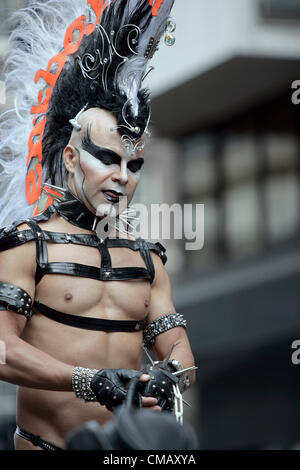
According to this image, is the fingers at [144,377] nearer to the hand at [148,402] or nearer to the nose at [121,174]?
the hand at [148,402]

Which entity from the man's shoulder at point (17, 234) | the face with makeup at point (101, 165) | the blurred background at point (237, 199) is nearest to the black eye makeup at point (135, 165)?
the face with makeup at point (101, 165)

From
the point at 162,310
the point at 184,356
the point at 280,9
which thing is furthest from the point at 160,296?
the point at 280,9

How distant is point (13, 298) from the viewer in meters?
3.98

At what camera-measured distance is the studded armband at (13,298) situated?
397cm

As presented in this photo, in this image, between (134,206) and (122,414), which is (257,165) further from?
A: (122,414)

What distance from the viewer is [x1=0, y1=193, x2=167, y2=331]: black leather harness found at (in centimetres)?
413

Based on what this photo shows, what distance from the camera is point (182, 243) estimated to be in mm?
17891

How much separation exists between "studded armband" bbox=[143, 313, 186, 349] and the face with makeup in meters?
0.57

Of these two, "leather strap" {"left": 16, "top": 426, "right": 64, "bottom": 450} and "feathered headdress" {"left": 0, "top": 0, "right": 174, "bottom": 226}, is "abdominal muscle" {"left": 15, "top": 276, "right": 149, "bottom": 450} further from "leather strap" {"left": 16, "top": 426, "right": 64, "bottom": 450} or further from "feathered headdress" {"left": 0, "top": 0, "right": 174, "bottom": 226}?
"feathered headdress" {"left": 0, "top": 0, "right": 174, "bottom": 226}

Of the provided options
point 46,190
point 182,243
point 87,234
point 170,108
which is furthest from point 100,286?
point 182,243

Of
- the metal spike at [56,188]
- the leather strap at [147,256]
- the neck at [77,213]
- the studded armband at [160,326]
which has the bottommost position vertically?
the studded armband at [160,326]

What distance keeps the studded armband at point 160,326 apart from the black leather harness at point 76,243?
51 mm

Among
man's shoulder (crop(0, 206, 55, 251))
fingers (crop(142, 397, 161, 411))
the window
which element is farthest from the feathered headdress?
the window

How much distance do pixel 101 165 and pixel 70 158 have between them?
0.20m
